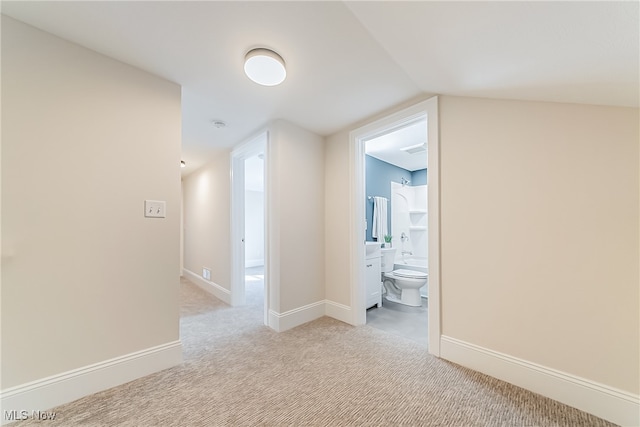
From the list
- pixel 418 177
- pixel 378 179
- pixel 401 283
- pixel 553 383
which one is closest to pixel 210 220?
pixel 378 179

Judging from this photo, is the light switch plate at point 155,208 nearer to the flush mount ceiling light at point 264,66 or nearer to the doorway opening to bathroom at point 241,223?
the doorway opening to bathroom at point 241,223

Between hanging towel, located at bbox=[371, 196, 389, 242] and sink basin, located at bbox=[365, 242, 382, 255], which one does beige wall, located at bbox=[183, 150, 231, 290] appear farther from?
hanging towel, located at bbox=[371, 196, 389, 242]

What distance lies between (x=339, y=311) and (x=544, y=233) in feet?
6.49

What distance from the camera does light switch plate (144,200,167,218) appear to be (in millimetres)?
1746

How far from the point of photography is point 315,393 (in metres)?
1.52

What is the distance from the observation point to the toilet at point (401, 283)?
3.34 metres

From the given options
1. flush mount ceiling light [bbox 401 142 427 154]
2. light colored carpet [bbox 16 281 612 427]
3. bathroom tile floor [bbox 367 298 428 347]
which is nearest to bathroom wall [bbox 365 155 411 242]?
flush mount ceiling light [bbox 401 142 427 154]

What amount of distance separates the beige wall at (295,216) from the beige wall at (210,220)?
1.22 m

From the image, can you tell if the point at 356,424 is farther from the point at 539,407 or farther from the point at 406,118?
the point at 406,118

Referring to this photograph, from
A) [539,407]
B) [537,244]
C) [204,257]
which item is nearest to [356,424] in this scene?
[539,407]

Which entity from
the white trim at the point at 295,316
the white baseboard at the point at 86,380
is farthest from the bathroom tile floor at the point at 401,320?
the white baseboard at the point at 86,380

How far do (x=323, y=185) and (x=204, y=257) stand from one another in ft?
8.68

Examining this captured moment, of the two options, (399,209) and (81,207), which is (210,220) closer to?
(81,207)

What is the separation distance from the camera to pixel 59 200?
56.4 inches
